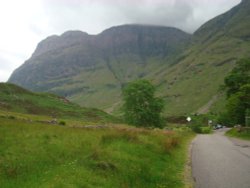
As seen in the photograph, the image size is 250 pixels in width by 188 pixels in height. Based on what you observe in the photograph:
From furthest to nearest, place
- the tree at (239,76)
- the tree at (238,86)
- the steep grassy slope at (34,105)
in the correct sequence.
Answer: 1. the steep grassy slope at (34,105)
2. the tree at (239,76)
3. the tree at (238,86)

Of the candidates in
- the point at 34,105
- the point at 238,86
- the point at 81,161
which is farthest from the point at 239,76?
the point at 34,105

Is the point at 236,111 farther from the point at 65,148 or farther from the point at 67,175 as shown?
the point at 67,175

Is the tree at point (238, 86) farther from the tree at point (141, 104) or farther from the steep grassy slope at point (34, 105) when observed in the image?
the steep grassy slope at point (34, 105)

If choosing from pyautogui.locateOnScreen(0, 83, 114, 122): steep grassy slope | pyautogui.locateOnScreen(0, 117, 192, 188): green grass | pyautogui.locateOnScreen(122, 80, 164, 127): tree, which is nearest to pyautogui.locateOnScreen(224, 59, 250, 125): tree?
pyautogui.locateOnScreen(122, 80, 164, 127): tree

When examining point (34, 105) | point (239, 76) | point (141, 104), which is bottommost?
point (141, 104)

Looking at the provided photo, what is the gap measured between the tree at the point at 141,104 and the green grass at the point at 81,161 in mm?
57134

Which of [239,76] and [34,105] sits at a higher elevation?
[239,76]

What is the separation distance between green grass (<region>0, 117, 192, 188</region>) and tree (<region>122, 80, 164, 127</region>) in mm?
57134

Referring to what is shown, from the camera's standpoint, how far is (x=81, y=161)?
1453 centimetres

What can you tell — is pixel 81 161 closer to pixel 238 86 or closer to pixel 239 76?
pixel 239 76

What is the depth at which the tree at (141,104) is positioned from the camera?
263 ft

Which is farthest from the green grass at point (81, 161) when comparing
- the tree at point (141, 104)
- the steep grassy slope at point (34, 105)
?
the steep grassy slope at point (34, 105)

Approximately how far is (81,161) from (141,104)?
2631 inches

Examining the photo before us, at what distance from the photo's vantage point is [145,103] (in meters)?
81.2
